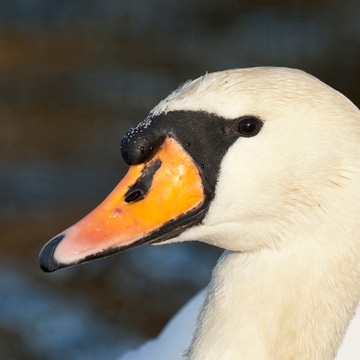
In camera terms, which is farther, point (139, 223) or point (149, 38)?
point (149, 38)

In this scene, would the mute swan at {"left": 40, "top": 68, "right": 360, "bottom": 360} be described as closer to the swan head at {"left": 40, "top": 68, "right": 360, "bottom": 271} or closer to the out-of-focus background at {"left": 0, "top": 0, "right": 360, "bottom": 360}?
the swan head at {"left": 40, "top": 68, "right": 360, "bottom": 271}

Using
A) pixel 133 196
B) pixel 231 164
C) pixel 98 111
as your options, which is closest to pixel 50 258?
pixel 133 196

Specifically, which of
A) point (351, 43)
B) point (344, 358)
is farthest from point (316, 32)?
point (344, 358)

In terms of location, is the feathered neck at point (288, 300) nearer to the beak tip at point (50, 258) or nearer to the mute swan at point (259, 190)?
the mute swan at point (259, 190)

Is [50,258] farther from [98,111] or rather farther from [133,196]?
[98,111]

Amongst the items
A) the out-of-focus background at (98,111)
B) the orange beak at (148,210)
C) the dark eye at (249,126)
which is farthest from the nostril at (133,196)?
the out-of-focus background at (98,111)

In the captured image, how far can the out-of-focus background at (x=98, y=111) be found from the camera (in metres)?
4.52

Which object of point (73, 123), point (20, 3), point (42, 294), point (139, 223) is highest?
point (139, 223)

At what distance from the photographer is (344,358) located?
3100mm

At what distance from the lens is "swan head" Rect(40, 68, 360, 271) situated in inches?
82.1

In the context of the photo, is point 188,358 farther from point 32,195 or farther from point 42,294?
point 32,195

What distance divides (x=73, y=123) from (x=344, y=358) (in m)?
2.82

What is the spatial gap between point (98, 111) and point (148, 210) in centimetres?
349

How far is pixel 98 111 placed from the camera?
5.55 meters
